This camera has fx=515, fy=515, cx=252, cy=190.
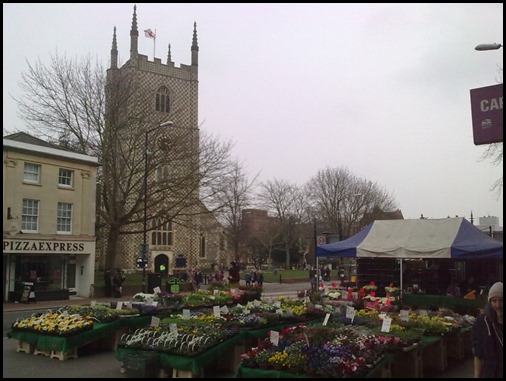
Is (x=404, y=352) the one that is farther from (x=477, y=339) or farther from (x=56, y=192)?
(x=56, y=192)

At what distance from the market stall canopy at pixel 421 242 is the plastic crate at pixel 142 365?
1051 centimetres

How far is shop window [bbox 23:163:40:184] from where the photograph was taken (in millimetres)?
27859

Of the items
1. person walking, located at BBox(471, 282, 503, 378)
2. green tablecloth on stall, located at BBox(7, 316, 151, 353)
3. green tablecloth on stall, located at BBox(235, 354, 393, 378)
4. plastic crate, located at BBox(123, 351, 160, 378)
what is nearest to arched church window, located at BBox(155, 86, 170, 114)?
green tablecloth on stall, located at BBox(7, 316, 151, 353)

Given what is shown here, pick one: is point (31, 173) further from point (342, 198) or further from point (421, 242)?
point (342, 198)

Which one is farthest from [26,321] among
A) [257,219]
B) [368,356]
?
[257,219]

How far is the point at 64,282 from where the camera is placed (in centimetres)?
3005

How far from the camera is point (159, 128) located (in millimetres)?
33000

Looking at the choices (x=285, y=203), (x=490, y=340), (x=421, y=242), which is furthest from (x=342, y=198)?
(x=490, y=340)

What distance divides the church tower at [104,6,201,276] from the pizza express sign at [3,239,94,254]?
4280 millimetres

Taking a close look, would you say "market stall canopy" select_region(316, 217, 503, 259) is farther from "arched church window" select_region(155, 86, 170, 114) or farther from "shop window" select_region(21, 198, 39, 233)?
"arched church window" select_region(155, 86, 170, 114)

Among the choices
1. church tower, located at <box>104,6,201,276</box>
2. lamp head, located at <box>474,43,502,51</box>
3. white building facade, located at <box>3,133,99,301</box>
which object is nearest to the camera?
lamp head, located at <box>474,43,502,51</box>

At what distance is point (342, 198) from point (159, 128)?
2971cm

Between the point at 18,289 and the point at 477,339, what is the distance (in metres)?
25.6

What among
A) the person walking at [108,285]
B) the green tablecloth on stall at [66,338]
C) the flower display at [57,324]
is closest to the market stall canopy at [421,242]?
the green tablecloth on stall at [66,338]
